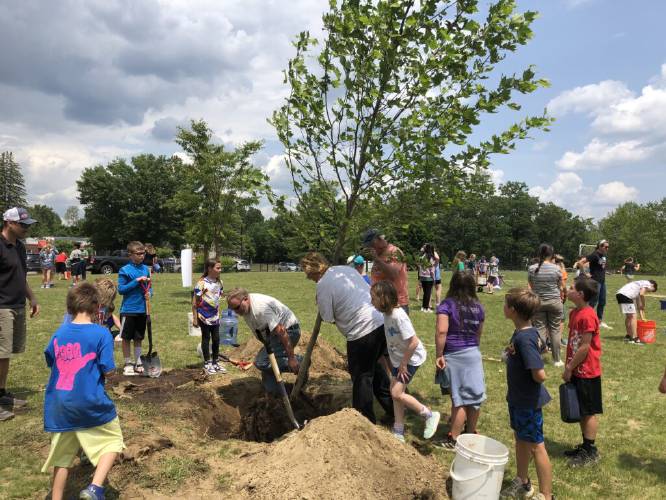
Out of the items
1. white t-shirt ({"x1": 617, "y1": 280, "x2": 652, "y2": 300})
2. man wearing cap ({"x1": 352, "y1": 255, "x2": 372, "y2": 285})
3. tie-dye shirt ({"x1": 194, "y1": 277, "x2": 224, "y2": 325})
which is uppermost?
man wearing cap ({"x1": 352, "y1": 255, "x2": 372, "y2": 285})

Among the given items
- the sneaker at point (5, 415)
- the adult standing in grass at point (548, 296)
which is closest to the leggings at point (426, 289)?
the adult standing in grass at point (548, 296)

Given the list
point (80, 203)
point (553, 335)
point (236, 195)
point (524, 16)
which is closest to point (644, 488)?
point (553, 335)

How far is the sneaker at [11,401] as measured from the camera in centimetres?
522

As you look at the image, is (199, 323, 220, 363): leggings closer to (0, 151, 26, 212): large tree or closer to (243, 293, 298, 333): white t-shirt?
(243, 293, 298, 333): white t-shirt

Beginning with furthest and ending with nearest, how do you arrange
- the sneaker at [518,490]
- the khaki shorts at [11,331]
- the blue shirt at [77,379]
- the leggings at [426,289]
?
the leggings at [426,289] < the khaki shorts at [11,331] < the sneaker at [518,490] < the blue shirt at [77,379]

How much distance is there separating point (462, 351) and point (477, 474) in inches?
51.9

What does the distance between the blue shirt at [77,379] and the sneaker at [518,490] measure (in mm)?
3161

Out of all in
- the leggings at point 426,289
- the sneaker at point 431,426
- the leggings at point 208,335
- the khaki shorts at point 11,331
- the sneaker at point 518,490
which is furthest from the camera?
the leggings at point 426,289

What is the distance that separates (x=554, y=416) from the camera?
5.57 meters

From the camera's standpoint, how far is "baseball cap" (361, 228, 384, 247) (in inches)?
192

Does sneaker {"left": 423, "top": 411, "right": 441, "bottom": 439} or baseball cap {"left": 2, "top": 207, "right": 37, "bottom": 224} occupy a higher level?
baseball cap {"left": 2, "top": 207, "right": 37, "bottom": 224}

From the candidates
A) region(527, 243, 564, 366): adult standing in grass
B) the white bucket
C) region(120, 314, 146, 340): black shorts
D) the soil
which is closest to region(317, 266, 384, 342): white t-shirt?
the soil

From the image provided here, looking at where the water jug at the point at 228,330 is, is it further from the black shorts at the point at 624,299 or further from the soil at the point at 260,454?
the black shorts at the point at 624,299

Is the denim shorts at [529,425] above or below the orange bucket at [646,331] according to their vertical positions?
above
